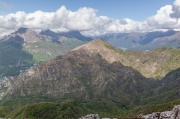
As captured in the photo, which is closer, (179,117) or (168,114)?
(179,117)

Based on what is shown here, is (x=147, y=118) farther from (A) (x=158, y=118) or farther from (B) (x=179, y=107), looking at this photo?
(B) (x=179, y=107)

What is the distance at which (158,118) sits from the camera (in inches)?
6885

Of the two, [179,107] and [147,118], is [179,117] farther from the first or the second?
[147,118]

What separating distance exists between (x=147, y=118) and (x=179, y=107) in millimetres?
22985

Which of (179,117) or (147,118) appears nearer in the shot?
(179,117)

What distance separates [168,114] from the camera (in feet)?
573

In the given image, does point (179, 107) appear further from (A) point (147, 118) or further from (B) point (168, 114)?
(A) point (147, 118)

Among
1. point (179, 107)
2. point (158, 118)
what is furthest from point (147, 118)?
point (179, 107)

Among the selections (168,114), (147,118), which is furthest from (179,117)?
(147,118)

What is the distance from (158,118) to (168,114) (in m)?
7.03

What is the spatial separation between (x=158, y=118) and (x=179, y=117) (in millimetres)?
15541

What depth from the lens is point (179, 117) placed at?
163 meters

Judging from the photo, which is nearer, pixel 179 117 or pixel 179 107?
pixel 179 117
